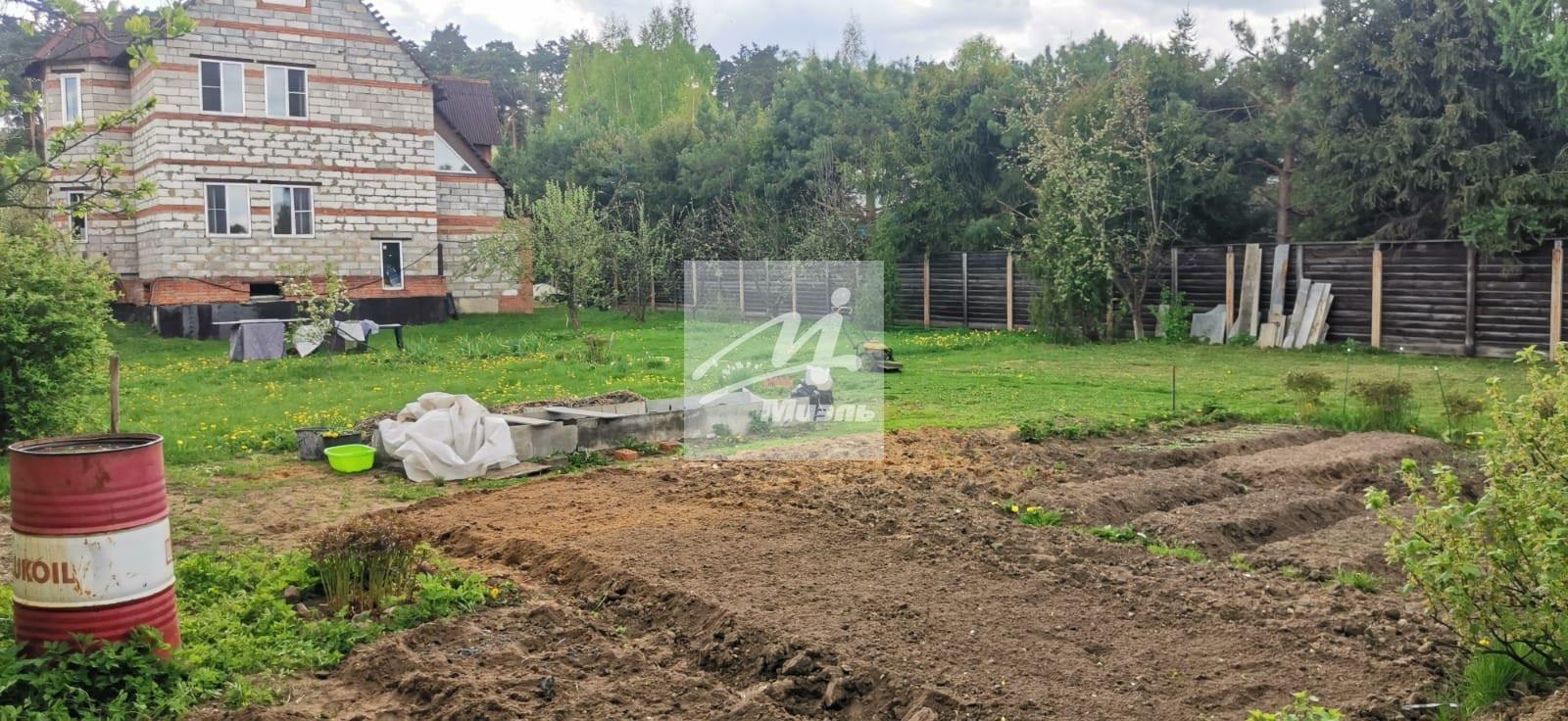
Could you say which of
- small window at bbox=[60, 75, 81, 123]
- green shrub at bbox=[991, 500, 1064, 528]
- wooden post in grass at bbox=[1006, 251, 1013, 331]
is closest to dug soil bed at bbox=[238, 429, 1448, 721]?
green shrub at bbox=[991, 500, 1064, 528]

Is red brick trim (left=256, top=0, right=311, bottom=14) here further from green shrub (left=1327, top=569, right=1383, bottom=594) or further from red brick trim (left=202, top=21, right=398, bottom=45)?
green shrub (left=1327, top=569, right=1383, bottom=594)

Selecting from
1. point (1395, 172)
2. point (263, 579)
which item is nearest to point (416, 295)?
point (1395, 172)

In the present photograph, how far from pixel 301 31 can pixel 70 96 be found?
5.79m

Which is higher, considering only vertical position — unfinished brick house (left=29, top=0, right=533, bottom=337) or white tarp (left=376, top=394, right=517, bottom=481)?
unfinished brick house (left=29, top=0, right=533, bottom=337)

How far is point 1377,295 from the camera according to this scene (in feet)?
59.7

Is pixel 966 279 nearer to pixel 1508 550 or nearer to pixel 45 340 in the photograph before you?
pixel 45 340

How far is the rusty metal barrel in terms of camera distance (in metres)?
4.21

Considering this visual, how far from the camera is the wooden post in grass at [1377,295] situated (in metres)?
18.1

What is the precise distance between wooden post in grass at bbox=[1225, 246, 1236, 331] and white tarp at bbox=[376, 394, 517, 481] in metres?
15.0

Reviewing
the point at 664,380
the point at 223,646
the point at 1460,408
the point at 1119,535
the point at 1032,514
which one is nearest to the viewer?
the point at 223,646

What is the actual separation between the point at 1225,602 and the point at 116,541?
4.66m

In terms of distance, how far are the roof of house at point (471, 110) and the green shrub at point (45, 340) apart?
86.6 ft

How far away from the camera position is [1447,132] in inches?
753

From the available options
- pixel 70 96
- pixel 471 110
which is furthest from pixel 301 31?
pixel 471 110
